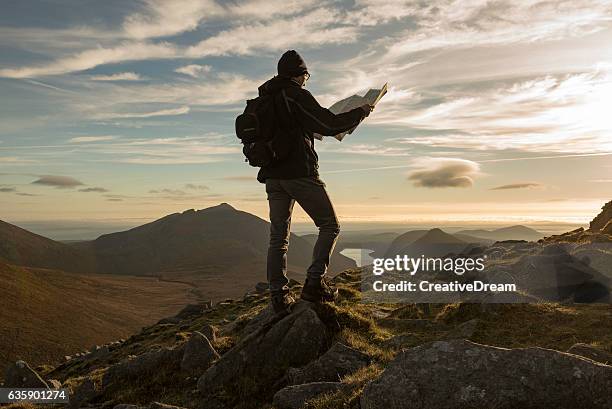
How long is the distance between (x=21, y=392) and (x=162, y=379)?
11906 mm

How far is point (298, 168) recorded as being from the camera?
9.80 m

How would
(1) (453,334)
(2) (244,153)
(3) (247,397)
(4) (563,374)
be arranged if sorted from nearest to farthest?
(4) (563,374), (3) (247,397), (2) (244,153), (1) (453,334)

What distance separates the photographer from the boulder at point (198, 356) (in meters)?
11.3

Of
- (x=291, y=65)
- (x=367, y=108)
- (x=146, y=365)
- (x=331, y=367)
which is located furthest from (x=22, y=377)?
(x=367, y=108)

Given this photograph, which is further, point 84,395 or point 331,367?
point 84,395

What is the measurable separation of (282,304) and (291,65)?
17.2ft

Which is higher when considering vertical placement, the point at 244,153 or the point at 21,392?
the point at 244,153

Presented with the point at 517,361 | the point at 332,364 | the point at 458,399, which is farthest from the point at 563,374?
the point at 332,364

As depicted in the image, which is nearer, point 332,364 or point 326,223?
point 332,364

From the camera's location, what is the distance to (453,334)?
38.6 ft

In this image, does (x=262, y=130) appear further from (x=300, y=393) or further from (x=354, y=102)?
(x=300, y=393)

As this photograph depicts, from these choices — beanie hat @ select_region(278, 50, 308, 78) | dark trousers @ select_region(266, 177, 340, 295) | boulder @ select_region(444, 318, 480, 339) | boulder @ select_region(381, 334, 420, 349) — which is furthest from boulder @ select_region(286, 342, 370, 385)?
beanie hat @ select_region(278, 50, 308, 78)

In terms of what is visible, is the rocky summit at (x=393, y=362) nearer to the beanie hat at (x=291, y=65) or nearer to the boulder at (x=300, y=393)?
the boulder at (x=300, y=393)

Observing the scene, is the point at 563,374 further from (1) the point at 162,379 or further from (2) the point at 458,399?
(1) the point at 162,379
